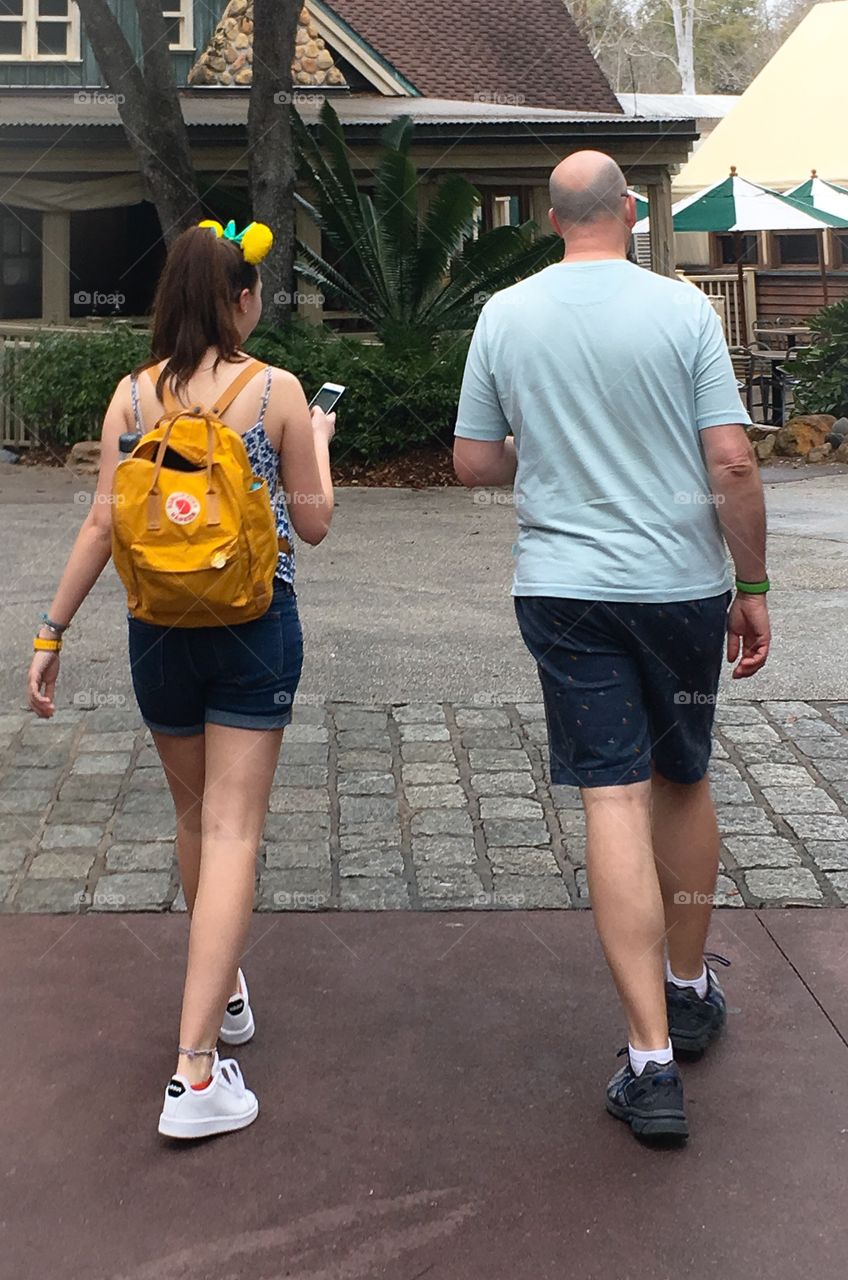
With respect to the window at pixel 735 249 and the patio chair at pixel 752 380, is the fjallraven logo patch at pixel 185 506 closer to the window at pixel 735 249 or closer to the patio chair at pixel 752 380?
the patio chair at pixel 752 380

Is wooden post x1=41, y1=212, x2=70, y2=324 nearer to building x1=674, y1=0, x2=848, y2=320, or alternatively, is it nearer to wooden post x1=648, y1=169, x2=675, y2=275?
wooden post x1=648, y1=169, x2=675, y2=275

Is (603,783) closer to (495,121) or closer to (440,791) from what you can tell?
(440,791)

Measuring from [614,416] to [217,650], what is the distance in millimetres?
946

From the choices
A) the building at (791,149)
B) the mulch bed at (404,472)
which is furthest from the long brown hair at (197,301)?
the building at (791,149)

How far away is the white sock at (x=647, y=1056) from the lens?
3262mm

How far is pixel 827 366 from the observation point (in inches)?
641

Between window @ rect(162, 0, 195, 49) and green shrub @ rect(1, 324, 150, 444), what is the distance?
7.69 m

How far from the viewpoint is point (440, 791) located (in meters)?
5.45

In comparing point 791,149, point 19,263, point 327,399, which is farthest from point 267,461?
point 791,149

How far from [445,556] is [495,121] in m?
9.69

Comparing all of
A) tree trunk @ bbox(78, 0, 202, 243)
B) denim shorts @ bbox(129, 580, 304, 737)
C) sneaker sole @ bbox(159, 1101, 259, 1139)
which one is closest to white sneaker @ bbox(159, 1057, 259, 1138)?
sneaker sole @ bbox(159, 1101, 259, 1139)

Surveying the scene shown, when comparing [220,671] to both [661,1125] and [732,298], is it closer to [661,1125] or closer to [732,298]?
[661,1125]

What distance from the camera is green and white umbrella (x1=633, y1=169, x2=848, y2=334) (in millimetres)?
18152

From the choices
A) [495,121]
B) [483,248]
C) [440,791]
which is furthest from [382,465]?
[440,791]
